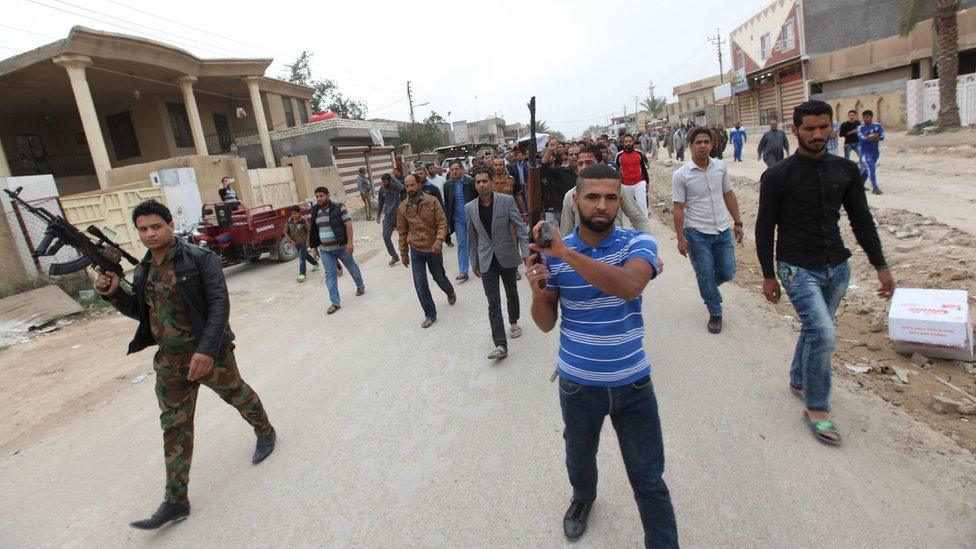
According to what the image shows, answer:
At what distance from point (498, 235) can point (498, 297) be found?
61 centimetres

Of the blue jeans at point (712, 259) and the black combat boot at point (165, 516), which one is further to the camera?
the blue jeans at point (712, 259)

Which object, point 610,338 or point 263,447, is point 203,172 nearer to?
point 263,447

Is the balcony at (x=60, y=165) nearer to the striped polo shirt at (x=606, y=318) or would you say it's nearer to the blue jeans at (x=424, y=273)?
the blue jeans at (x=424, y=273)

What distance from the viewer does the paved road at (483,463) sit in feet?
8.57

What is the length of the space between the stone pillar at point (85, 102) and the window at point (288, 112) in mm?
13671

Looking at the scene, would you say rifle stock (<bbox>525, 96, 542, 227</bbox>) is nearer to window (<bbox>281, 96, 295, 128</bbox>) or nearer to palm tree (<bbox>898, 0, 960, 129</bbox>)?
palm tree (<bbox>898, 0, 960, 129</bbox>)

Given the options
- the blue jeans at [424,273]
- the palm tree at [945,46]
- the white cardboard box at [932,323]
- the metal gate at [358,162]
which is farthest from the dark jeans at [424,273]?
the metal gate at [358,162]

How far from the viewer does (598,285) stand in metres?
1.95

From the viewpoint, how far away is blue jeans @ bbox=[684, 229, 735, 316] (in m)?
4.86

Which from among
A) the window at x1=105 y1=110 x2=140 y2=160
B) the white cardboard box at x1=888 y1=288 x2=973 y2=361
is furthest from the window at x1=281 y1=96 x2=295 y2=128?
the white cardboard box at x1=888 y1=288 x2=973 y2=361

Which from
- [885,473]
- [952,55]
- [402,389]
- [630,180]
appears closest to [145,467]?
[402,389]

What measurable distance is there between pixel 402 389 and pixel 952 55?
2104 cm

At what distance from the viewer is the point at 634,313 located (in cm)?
220

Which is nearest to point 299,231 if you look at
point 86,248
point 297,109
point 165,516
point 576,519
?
point 86,248
